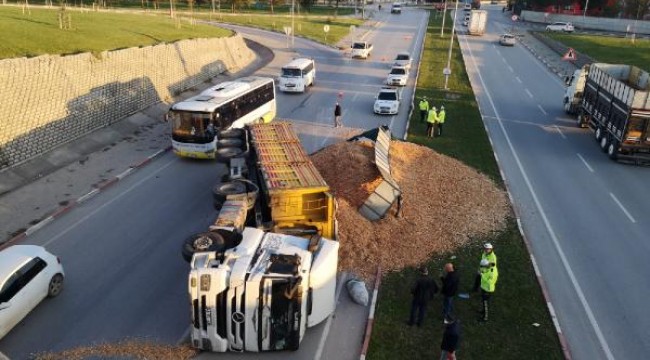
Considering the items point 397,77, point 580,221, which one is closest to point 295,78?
point 397,77

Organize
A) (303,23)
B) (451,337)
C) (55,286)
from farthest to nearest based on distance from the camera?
(303,23)
(55,286)
(451,337)

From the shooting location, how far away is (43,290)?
13.1m

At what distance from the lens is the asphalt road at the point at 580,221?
13.4m

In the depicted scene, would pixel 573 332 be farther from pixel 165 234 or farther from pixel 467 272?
pixel 165 234

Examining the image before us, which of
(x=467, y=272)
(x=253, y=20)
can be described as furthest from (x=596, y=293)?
(x=253, y=20)

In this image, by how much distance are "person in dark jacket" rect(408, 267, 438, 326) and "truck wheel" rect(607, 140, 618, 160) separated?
A: 17213 mm

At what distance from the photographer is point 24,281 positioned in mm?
12445

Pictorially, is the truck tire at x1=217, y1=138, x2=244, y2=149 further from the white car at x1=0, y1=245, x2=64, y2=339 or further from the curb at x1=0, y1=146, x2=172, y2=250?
the white car at x1=0, y1=245, x2=64, y2=339

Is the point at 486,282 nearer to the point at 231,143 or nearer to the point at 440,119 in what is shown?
the point at 231,143

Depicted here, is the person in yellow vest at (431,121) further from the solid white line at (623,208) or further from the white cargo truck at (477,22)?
the white cargo truck at (477,22)

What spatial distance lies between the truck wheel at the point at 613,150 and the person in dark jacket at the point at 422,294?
17213 mm

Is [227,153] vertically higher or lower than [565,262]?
higher

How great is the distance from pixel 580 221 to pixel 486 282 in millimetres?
8170

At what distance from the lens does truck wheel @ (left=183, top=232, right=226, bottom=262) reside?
38.5 feet
